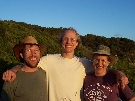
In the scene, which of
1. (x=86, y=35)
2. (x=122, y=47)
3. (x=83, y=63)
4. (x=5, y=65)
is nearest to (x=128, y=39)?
(x=122, y=47)

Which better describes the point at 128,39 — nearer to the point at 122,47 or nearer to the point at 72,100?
the point at 122,47

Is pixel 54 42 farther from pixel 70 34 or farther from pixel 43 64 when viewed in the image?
pixel 43 64

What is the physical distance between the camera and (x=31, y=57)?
4664 millimetres

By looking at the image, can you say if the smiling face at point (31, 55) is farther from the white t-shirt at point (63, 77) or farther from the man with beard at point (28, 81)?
the white t-shirt at point (63, 77)

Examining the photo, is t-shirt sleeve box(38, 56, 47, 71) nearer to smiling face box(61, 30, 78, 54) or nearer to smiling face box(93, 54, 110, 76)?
smiling face box(61, 30, 78, 54)

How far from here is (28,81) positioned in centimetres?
448

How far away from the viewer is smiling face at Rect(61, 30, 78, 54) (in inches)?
207

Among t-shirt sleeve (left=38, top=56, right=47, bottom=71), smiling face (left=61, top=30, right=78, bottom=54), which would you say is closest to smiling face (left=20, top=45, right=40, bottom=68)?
t-shirt sleeve (left=38, top=56, right=47, bottom=71)

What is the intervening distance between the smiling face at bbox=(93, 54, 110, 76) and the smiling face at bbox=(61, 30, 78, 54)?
0.44 m

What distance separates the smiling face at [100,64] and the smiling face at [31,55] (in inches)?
41.6

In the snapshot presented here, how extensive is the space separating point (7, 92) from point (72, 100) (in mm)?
1221

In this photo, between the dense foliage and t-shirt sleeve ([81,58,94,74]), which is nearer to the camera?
t-shirt sleeve ([81,58,94,74])

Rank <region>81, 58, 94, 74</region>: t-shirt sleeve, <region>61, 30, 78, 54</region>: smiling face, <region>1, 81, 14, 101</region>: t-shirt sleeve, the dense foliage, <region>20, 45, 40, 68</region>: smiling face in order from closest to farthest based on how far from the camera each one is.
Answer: <region>1, 81, 14, 101</region>: t-shirt sleeve < <region>20, 45, 40, 68</region>: smiling face < <region>61, 30, 78, 54</region>: smiling face < <region>81, 58, 94, 74</region>: t-shirt sleeve < the dense foliage

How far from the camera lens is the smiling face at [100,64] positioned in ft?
16.8
